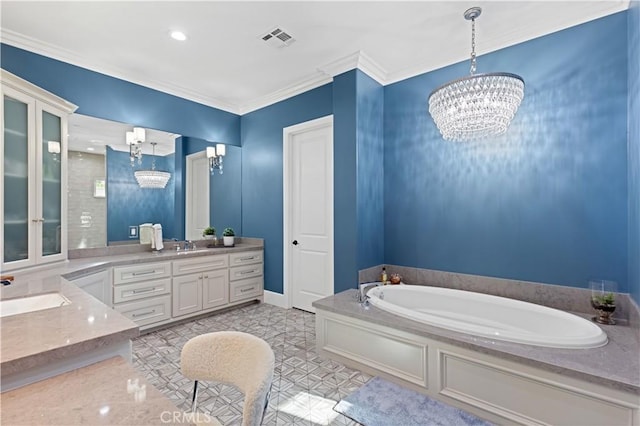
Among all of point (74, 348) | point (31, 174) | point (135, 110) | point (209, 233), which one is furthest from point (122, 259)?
point (74, 348)

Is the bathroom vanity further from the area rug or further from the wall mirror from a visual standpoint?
the area rug

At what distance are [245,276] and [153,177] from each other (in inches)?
66.7

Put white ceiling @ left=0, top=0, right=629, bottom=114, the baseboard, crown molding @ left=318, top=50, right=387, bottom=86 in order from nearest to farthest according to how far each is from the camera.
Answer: white ceiling @ left=0, top=0, right=629, bottom=114, crown molding @ left=318, top=50, right=387, bottom=86, the baseboard

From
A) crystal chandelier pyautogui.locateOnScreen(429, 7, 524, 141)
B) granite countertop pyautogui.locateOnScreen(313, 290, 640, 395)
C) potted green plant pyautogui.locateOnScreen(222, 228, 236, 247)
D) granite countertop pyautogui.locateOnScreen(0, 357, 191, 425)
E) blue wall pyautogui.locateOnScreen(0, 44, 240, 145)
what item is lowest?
granite countertop pyautogui.locateOnScreen(313, 290, 640, 395)

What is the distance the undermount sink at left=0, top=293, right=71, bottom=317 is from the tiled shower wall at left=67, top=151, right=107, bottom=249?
1.47 metres

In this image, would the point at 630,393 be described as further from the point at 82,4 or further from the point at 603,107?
the point at 82,4

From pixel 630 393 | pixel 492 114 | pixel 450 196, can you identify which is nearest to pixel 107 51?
pixel 492 114

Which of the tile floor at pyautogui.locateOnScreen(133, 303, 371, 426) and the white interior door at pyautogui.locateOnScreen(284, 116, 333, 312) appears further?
the white interior door at pyautogui.locateOnScreen(284, 116, 333, 312)

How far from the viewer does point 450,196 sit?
10.0ft

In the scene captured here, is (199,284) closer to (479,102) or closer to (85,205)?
(85,205)

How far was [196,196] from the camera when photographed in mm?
4105

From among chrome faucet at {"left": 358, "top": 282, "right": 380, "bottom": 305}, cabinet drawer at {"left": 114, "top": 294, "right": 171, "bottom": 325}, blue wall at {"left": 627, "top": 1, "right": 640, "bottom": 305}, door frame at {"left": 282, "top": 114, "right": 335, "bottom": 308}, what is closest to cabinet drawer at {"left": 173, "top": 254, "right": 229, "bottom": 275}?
cabinet drawer at {"left": 114, "top": 294, "right": 171, "bottom": 325}

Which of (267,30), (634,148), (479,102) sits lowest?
(634,148)

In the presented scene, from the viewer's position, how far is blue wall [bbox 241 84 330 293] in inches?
156
